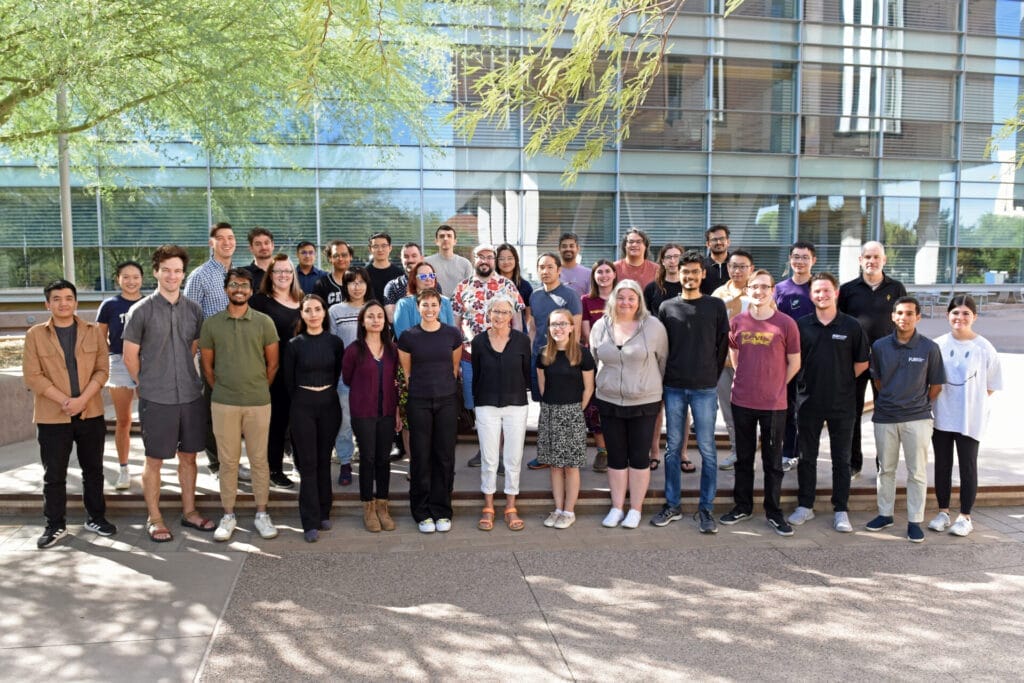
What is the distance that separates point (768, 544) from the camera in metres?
5.26

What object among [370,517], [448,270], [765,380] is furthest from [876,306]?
[370,517]

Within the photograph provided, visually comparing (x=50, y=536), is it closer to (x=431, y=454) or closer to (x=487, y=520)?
(x=431, y=454)

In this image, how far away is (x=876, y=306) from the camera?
6371mm

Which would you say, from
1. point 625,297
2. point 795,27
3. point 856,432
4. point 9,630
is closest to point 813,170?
point 795,27

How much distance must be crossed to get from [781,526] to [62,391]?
17.4ft

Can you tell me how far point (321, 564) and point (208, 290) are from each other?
250cm

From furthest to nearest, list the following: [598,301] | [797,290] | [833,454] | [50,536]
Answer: [598,301] → [797,290] → [833,454] → [50,536]

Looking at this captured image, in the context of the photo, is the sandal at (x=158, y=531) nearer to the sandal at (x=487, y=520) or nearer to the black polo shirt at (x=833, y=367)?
the sandal at (x=487, y=520)

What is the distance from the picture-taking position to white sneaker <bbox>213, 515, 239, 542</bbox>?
5238 millimetres

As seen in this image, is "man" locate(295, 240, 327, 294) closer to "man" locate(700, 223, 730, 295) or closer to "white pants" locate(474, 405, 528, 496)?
"white pants" locate(474, 405, 528, 496)

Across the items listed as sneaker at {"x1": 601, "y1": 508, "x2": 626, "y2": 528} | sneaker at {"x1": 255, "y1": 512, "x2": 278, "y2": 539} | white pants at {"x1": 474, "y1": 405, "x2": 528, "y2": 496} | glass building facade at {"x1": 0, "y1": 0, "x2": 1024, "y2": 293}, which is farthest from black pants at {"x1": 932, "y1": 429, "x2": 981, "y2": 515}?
glass building facade at {"x1": 0, "y1": 0, "x2": 1024, "y2": 293}

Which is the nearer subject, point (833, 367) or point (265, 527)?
point (265, 527)

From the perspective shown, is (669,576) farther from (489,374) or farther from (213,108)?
(213,108)

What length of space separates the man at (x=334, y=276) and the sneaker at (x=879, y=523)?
15.7 feet
